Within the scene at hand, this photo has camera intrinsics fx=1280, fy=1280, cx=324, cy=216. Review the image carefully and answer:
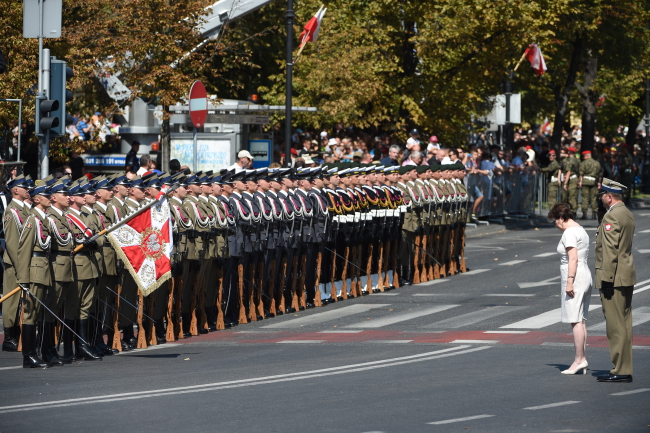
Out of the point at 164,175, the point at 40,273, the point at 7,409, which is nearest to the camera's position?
the point at 7,409

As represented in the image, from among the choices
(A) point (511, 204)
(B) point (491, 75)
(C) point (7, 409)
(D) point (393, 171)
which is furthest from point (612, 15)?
(C) point (7, 409)

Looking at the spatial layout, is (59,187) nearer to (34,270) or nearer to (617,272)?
(34,270)

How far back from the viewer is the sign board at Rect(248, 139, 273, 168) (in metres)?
26.6

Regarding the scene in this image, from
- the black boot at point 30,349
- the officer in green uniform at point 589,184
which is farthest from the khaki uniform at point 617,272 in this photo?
the officer in green uniform at point 589,184

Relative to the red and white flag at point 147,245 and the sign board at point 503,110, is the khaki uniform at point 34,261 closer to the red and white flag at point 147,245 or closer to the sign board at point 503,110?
the red and white flag at point 147,245

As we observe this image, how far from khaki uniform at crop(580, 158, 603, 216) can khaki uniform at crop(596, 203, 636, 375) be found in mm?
22270

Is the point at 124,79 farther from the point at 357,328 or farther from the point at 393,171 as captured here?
the point at 357,328

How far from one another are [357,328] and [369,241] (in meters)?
4.10

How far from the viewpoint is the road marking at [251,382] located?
1057cm

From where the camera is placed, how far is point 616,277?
12.1 meters

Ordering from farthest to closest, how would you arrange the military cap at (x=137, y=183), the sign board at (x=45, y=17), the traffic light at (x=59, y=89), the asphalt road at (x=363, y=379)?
the sign board at (x=45, y=17) < the traffic light at (x=59, y=89) < the military cap at (x=137, y=183) < the asphalt road at (x=363, y=379)

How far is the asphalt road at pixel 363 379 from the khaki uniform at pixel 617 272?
48 cm

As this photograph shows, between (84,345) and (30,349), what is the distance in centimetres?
74

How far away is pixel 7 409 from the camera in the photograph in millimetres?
10336
